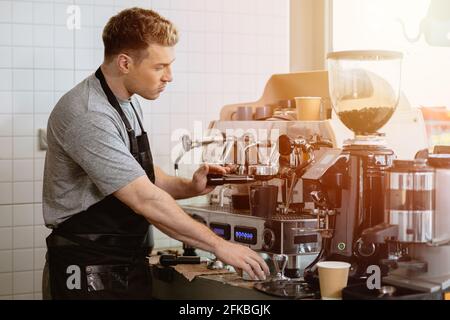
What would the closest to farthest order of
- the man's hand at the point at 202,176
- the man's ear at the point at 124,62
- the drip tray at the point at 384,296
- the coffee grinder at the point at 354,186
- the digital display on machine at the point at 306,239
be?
1. the drip tray at the point at 384,296
2. the coffee grinder at the point at 354,186
3. the digital display on machine at the point at 306,239
4. the man's ear at the point at 124,62
5. the man's hand at the point at 202,176

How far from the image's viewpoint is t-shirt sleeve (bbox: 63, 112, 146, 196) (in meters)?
1.96

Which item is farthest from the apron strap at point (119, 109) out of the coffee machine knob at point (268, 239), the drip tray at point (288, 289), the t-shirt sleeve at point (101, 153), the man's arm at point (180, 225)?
the drip tray at point (288, 289)

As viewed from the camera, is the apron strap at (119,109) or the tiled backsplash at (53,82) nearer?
the apron strap at (119,109)

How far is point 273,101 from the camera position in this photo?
2.90 metres

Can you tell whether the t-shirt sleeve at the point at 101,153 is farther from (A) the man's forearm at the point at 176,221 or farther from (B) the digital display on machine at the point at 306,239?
(B) the digital display on machine at the point at 306,239

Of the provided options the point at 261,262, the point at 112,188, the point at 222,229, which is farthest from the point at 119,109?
the point at 261,262

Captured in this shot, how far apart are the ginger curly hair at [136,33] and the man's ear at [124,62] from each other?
0.01 metres

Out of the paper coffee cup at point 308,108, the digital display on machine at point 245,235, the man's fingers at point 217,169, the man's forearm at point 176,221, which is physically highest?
the paper coffee cup at point 308,108

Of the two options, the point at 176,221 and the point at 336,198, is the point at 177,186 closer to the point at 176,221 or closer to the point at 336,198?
the point at 176,221

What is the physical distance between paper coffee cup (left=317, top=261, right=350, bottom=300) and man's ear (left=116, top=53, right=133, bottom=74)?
0.88 metres

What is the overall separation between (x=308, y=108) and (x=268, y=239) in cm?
61

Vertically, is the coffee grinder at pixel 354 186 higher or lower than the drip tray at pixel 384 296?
higher

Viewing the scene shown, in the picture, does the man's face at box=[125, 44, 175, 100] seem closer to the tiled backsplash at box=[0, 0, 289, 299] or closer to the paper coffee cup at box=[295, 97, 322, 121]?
the paper coffee cup at box=[295, 97, 322, 121]

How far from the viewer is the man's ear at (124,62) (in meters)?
2.15
